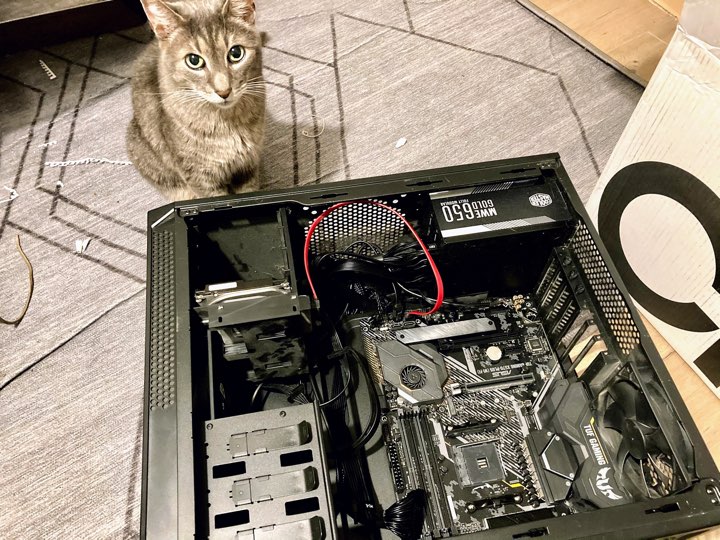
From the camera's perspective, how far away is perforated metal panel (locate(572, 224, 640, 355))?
659 mm

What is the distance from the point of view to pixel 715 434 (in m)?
0.99

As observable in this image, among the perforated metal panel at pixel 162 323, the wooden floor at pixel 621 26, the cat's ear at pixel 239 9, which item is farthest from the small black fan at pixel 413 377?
the wooden floor at pixel 621 26

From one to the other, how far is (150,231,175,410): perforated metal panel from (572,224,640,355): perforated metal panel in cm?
58

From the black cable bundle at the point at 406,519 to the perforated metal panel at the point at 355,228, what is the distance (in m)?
0.40

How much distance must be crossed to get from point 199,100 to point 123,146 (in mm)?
530

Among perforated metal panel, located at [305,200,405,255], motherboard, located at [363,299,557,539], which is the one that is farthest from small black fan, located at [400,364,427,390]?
perforated metal panel, located at [305,200,405,255]

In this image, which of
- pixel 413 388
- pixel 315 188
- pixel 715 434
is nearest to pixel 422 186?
pixel 315 188

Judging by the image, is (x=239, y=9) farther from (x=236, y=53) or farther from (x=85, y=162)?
(x=85, y=162)

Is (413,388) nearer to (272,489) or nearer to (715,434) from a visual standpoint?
(272,489)

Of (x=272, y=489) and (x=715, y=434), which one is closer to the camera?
(x=272, y=489)

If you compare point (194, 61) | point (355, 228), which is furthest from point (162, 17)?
point (355, 228)

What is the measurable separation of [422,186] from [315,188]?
162 mm

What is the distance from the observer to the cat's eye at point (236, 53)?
0.91 m

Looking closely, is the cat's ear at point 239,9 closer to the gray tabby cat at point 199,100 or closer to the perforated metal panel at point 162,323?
the gray tabby cat at point 199,100
